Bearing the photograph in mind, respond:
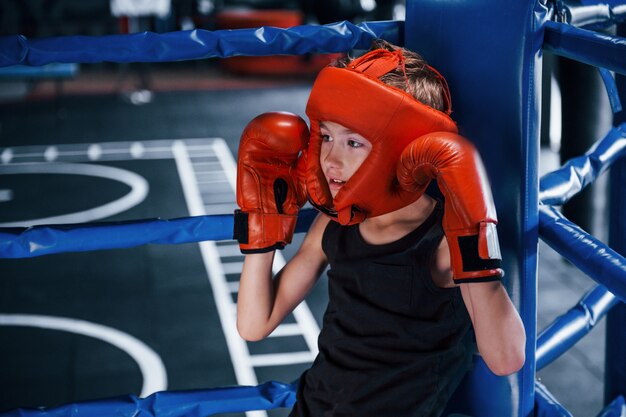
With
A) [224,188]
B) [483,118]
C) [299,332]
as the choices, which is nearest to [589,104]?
[299,332]

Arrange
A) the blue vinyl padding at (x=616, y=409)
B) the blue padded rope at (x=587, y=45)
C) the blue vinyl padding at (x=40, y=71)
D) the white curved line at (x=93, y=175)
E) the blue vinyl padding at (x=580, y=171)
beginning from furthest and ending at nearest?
the blue vinyl padding at (x=40, y=71), the white curved line at (x=93, y=175), the blue vinyl padding at (x=616, y=409), the blue vinyl padding at (x=580, y=171), the blue padded rope at (x=587, y=45)

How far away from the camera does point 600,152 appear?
1504 millimetres

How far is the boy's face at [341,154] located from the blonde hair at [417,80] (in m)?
0.09

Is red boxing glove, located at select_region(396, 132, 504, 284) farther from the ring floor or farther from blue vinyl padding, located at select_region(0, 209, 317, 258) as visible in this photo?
the ring floor

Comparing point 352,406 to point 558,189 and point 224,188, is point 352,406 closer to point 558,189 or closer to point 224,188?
point 558,189

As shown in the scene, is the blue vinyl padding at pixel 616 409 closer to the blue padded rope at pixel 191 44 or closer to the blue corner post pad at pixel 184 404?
the blue corner post pad at pixel 184 404

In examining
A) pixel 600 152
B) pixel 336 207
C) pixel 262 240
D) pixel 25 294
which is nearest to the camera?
pixel 336 207

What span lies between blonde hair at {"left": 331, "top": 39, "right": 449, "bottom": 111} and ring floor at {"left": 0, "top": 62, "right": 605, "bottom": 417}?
1559 millimetres

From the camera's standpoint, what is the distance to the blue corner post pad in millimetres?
1407

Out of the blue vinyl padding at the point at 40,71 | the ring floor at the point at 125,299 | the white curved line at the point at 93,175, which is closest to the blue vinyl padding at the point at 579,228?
the ring floor at the point at 125,299

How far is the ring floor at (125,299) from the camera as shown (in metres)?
2.78

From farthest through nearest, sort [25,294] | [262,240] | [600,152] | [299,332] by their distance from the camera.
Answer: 1. [25,294]
2. [299,332]
3. [600,152]
4. [262,240]

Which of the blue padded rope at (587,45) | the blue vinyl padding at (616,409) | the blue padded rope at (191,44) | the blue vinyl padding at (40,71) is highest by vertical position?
the blue padded rope at (587,45)

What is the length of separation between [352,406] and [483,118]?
46 centimetres
